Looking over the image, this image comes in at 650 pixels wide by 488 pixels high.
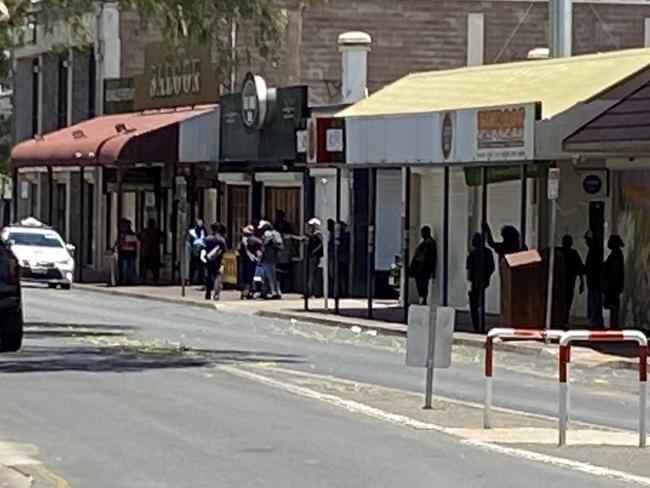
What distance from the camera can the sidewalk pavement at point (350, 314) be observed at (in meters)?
29.0

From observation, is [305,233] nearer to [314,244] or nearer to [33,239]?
[314,244]

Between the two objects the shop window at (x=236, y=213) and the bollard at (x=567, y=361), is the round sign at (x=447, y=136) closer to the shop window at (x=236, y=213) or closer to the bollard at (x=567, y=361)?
the bollard at (x=567, y=361)

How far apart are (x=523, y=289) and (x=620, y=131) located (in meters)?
3.94

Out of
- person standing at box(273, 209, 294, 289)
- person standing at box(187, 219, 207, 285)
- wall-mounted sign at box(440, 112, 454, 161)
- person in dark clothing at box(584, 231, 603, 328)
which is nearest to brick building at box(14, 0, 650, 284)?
person standing at box(273, 209, 294, 289)

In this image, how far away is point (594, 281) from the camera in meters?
33.3

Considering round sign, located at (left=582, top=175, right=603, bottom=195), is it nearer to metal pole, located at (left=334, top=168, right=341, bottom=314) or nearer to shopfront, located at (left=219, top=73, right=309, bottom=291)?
metal pole, located at (left=334, top=168, right=341, bottom=314)

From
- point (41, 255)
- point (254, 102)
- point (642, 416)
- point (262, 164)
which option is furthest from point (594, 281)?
point (41, 255)

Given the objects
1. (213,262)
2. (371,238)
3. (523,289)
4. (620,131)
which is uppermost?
(620,131)

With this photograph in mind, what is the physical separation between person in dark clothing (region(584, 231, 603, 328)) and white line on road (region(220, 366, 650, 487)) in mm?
11126

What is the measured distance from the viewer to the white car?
4912cm

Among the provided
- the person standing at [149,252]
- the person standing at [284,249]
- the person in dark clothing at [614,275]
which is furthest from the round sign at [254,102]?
the person in dark clothing at [614,275]

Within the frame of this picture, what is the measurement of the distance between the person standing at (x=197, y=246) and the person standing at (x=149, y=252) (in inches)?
76.3

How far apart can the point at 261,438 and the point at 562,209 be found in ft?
68.3

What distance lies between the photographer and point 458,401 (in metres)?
20.2
